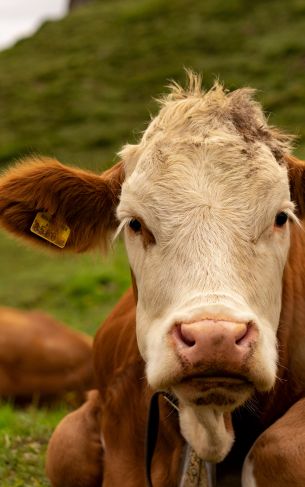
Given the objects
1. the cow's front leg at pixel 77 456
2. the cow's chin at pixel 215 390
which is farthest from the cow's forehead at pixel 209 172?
the cow's front leg at pixel 77 456

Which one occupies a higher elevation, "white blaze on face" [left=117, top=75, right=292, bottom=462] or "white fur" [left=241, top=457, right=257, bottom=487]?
"white blaze on face" [left=117, top=75, right=292, bottom=462]

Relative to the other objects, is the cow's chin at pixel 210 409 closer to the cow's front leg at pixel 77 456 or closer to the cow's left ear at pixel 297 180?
the cow's front leg at pixel 77 456

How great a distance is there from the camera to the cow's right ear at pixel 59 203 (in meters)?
5.52

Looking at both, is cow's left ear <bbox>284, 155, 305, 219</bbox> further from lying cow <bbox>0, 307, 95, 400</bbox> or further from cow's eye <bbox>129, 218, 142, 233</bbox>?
lying cow <bbox>0, 307, 95, 400</bbox>

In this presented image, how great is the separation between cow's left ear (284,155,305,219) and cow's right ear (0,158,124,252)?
863mm

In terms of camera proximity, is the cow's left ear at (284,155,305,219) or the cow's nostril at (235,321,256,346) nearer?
the cow's nostril at (235,321,256,346)

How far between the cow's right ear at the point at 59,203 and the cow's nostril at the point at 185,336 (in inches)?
53.5

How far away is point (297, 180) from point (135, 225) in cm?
87

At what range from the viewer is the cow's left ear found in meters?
5.38

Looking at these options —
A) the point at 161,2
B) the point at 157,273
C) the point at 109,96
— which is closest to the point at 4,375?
the point at 157,273

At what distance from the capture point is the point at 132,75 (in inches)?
1113

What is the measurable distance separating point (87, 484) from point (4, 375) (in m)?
5.33

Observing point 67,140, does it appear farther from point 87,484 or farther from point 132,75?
point 87,484

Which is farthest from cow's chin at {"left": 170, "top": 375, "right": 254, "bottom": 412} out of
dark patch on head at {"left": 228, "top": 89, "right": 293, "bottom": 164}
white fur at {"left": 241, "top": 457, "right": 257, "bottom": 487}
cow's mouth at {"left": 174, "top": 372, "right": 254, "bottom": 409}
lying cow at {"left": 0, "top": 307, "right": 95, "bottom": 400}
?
lying cow at {"left": 0, "top": 307, "right": 95, "bottom": 400}
